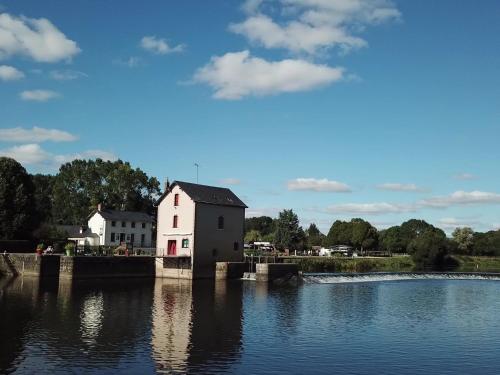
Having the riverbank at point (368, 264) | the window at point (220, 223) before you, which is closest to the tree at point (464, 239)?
the riverbank at point (368, 264)

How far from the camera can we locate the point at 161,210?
206ft

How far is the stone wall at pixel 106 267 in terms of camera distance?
52.7m

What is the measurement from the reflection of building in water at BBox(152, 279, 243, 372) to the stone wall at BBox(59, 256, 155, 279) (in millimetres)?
10003

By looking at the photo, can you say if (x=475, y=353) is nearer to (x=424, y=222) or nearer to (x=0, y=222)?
(x=0, y=222)

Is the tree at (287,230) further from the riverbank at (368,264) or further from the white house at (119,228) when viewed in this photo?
the white house at (119,228)

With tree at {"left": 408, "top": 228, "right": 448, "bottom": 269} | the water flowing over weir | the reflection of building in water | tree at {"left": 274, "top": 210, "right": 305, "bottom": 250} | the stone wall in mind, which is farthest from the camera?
tree at {"left": 274, "top": 210, "right": 305, "bottom": 250}

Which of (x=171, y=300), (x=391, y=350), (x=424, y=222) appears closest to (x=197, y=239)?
(x=171, y=300)

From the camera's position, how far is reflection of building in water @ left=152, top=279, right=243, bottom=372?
2162cm

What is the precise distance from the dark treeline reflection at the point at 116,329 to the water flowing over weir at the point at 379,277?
608 inches

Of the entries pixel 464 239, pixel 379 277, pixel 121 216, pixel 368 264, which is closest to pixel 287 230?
pixel 368 264

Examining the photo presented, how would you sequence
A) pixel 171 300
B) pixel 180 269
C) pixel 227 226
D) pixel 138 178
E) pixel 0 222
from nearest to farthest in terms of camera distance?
pixel 171 300, pixel 180 269, pixel 227 226, pixel 0 222, pixel 138 178

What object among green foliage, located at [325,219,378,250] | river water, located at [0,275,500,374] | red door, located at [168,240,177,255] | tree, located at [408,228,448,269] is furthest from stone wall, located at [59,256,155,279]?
green foliage, located at [325,219,378,250]

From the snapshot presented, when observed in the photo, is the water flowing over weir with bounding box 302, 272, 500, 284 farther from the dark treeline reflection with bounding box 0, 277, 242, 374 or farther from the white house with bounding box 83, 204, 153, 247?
the white house with bounding box 83, 204, 153, 247

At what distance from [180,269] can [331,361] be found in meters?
38.0
